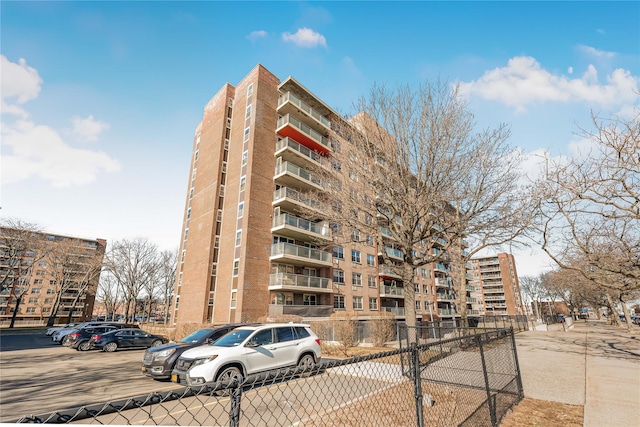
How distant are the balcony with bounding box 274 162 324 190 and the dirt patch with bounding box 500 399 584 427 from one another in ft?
79.3

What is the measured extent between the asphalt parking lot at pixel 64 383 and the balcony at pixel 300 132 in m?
23.9

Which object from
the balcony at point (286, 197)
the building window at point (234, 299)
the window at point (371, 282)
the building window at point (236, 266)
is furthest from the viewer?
the window at point (371, 282)

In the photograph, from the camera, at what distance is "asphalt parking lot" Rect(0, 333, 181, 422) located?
8.23 metres

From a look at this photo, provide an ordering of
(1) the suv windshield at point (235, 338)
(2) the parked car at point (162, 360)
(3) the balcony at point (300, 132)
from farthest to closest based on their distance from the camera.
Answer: (3) the balcony at point (300, 132) < (2) the parked car at point (162, 360) < (1) the suv windshield at point (235, 338)

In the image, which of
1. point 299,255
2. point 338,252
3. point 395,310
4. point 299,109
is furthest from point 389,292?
point 299,109

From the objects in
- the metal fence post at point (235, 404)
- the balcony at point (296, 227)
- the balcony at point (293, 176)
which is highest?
the balcony at point (293, 176)

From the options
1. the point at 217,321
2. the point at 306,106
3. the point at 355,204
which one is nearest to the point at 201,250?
the point at 217,321

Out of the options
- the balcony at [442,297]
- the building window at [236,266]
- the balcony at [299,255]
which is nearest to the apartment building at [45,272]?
the building window at [236,266]

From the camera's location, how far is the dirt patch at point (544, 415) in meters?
5.95

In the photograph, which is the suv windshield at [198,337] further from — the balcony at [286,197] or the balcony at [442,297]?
the balcony at [442,297]

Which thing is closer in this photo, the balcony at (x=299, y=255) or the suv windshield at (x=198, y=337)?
the suv windshield at (x=198, y=337)

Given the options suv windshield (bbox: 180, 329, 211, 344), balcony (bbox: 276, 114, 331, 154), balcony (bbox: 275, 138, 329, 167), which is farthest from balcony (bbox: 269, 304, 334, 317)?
balcony (bbox: 276, 114, 331, 154)

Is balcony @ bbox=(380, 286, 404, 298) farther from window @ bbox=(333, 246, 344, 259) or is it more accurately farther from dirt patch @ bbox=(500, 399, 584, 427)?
dirt patch @ bbox=(500, 399, 584, 427)

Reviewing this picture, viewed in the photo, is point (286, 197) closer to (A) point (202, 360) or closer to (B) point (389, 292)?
(B) point (389, 292)
